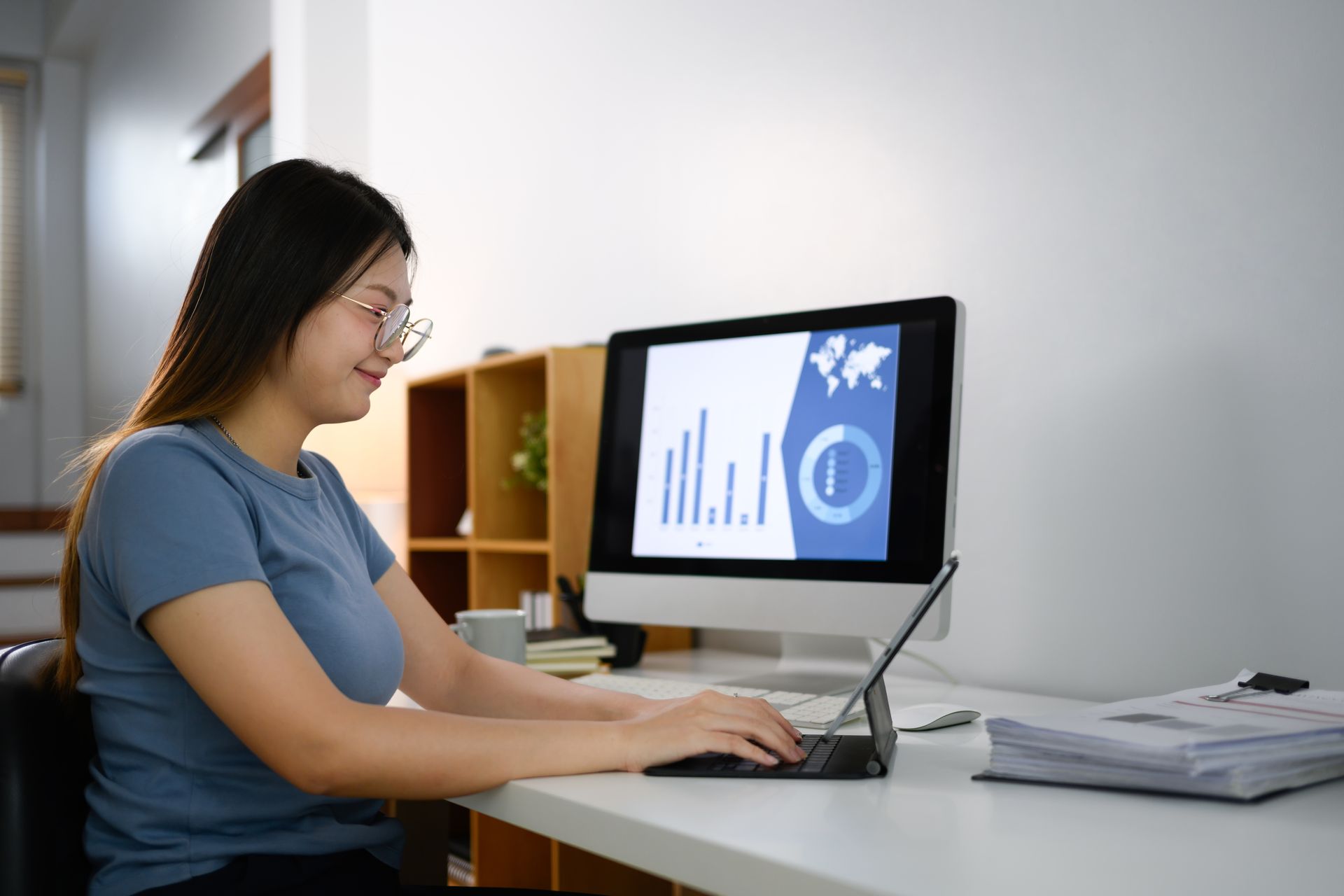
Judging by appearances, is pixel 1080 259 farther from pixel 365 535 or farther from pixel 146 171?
pixel 146 171

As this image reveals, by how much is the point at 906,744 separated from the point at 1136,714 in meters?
0.22

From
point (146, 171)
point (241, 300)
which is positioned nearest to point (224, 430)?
point (241, 300)

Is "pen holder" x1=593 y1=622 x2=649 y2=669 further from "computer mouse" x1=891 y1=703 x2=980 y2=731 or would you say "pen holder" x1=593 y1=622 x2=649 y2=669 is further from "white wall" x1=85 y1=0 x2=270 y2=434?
"white wall" x1=85 y1=0 x2=270 y2=434

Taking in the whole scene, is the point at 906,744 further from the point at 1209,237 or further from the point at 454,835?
the point at 454,835

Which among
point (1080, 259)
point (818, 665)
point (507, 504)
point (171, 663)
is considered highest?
point (1080, 259)

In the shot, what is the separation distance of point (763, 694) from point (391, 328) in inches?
23.6

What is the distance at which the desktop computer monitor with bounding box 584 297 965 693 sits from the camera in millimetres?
1320

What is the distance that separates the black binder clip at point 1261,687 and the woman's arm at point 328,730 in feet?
1.43

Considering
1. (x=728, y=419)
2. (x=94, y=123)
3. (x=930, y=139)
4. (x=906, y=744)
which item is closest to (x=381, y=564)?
(x=728, y=419)

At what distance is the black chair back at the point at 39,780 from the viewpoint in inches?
35.8

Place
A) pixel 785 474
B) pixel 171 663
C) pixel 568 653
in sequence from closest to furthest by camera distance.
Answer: pixel 171 663 → pixel 785 474 → pixel 568 653

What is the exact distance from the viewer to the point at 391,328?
1.15m

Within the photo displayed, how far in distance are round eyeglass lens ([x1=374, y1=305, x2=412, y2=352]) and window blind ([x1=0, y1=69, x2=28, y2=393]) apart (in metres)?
5.46

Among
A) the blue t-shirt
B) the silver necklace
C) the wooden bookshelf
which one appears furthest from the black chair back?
the wooden bookshelf
